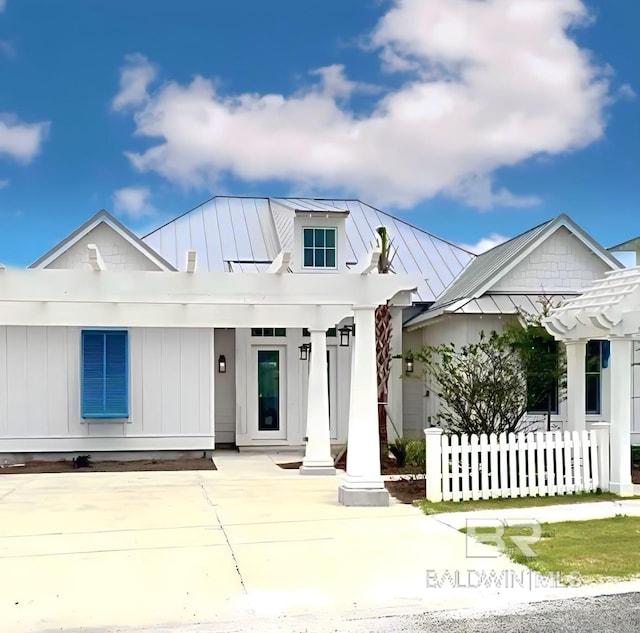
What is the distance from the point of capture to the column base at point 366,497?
9812 millimetres

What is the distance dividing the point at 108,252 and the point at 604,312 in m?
9.97

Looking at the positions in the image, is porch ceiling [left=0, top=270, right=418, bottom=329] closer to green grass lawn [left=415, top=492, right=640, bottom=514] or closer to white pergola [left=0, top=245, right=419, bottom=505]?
white pergola [left=0, top=245, right=419, bottom=505]

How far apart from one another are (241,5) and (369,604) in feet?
56.7

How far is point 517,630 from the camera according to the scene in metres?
5.23

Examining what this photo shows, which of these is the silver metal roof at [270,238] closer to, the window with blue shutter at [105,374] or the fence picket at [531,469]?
the window with blue shutter at [105,374]

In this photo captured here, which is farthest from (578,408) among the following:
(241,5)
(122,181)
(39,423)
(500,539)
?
(122,181)

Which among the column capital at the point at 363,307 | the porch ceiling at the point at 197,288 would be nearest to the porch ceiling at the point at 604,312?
the porch ceiling at the point at 197,288

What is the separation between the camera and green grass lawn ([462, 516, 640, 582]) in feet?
21.5

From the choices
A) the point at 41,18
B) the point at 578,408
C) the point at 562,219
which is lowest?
the point at 578,408

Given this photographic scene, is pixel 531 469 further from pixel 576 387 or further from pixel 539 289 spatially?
pixel 539 289

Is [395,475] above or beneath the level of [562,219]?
beneath

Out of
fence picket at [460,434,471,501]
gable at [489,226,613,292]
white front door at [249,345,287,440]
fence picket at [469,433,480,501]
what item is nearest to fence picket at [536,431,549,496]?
fence picket at [469,433,480,501]

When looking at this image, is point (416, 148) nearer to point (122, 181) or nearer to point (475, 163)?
point (475, 163)

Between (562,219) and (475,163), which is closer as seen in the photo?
(562,219)
